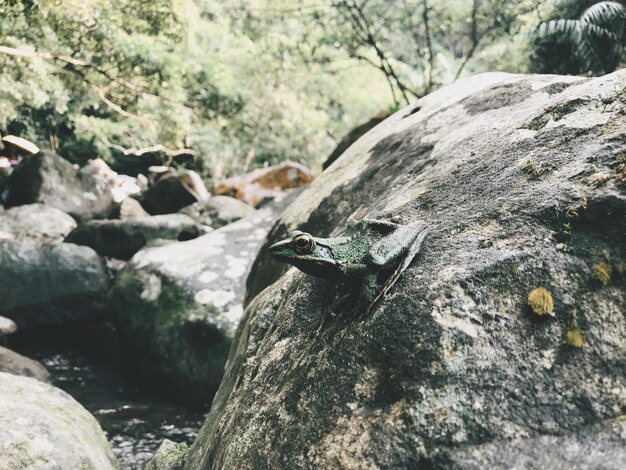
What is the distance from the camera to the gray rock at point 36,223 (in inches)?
555

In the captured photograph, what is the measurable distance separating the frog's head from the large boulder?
12.3 inches

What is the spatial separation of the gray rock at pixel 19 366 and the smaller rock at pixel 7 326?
1.89 metres

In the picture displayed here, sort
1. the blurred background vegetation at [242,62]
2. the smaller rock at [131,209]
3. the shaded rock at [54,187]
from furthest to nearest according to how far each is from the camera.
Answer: the smaller rock at [131,209] → the shaded rock at [54,187] → the blurred background vegetation at [242,62]

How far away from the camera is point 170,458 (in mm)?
4238


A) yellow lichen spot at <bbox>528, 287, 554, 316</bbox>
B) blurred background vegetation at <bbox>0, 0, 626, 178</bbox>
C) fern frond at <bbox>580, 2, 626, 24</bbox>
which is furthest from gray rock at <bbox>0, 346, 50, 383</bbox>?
fern frond at <bbox>580, 2, 626, 24</bbox>

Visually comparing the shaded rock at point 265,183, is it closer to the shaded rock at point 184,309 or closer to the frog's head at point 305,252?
the shaded rock at point 184,309

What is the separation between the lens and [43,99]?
1063 centimetres

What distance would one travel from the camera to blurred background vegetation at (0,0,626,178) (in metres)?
9.97

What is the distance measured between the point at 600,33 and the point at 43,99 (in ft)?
43.5

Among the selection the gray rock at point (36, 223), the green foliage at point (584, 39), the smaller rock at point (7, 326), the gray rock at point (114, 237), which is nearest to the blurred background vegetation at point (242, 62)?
the green foliage at point (584, 39)

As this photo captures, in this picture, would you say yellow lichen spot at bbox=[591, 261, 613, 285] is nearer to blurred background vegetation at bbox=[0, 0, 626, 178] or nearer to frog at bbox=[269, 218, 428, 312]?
frog at bbox=[269, 218, 428, 312]

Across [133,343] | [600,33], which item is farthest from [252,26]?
[133,343]

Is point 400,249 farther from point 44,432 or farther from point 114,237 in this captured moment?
point 114,237

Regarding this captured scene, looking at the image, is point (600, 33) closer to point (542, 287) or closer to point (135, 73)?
point (135, 73)
